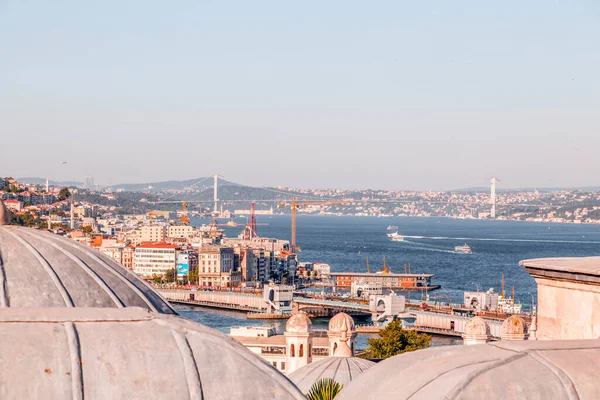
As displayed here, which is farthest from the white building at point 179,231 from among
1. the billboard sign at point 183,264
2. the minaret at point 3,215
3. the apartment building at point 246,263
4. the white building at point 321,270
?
the minaret at point 3,215

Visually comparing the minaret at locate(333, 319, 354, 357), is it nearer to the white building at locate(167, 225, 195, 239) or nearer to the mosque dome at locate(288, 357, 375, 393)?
the mosque dome at locate(288, 357, 375, 393)

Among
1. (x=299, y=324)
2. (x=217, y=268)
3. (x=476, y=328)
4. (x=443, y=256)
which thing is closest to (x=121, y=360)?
(x=476, y=328)

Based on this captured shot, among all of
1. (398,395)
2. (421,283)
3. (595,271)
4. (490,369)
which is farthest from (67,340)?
(421,283)

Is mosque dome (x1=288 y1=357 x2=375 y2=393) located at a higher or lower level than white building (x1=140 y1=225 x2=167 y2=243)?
higher

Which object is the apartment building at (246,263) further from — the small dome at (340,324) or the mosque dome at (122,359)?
the mosque dome at (122,359)

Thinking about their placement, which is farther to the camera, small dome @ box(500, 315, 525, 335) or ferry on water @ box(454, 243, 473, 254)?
ferry on water @ box(454, 243, 473, 254)

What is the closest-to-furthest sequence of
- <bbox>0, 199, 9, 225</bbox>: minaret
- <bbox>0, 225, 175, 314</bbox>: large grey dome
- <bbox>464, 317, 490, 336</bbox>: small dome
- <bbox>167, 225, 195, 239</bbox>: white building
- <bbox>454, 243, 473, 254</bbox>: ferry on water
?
<bbox>0, 225, 175, 314</bbox>: large grey dome < <bbox>0, 199, 9, 225</bbox>: minaret < <bbox>464, 317, 490, 336</bbox>: small dome < <bbox>454, 243, 473, 254</bbox>: ferry on water < <bbox>167, 225, 195, 239</bbox>: white building

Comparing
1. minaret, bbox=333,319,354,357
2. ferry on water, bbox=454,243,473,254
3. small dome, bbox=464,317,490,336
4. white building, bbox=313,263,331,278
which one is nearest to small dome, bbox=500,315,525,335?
small dome, bbox=464,317,490,336
